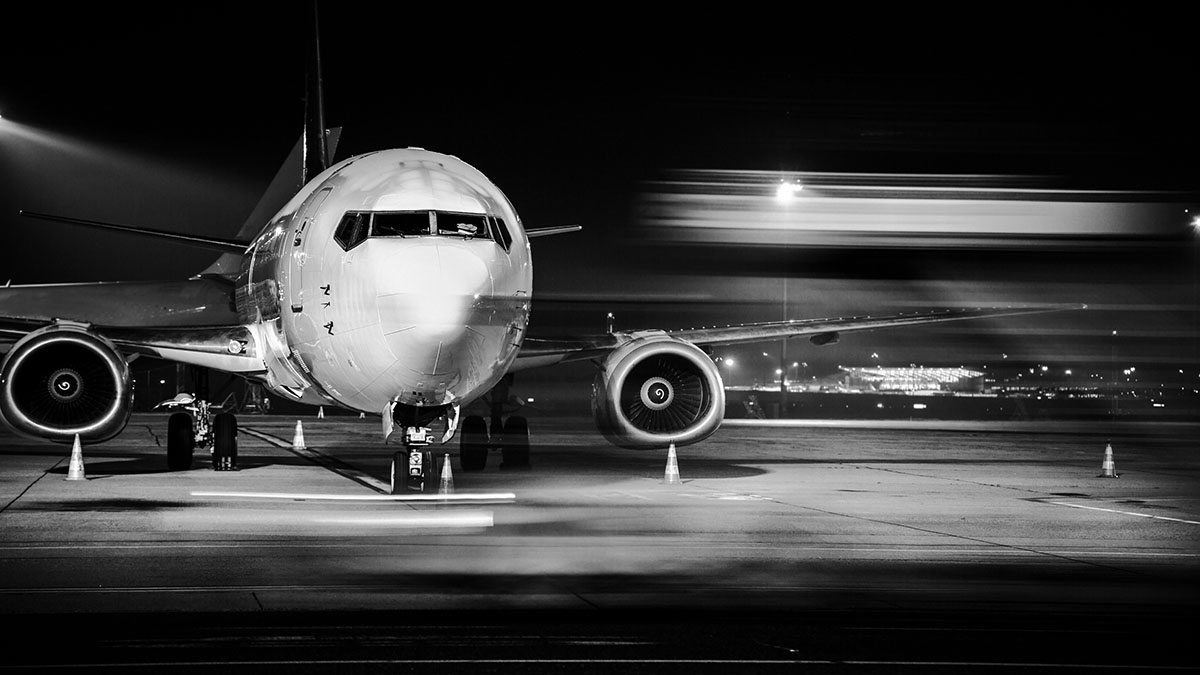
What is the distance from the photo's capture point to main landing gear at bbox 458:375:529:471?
779 inches

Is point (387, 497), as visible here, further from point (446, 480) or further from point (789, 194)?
point (789, 194)

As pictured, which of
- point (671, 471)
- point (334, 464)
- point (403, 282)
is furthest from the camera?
point (334, 464)

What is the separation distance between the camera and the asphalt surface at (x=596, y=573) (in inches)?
257

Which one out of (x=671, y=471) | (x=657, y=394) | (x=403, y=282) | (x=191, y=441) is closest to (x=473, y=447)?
(x=657, y=394)

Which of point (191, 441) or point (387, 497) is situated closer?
point (387, 497)

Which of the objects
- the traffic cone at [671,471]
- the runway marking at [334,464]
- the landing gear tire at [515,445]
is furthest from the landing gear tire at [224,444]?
the traffic cone at [671,471]

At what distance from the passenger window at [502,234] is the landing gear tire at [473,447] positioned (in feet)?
20.0

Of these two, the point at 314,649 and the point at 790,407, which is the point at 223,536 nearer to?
the point at 314,649

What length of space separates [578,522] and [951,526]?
12.0ft

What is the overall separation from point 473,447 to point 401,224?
6939mm

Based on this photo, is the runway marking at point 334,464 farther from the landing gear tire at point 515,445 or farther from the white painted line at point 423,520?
the white painted line at point 423,520

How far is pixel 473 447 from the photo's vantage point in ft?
65.1

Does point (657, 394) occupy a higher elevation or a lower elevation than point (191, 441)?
higher

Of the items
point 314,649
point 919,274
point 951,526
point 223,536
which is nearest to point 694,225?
point 919,274
